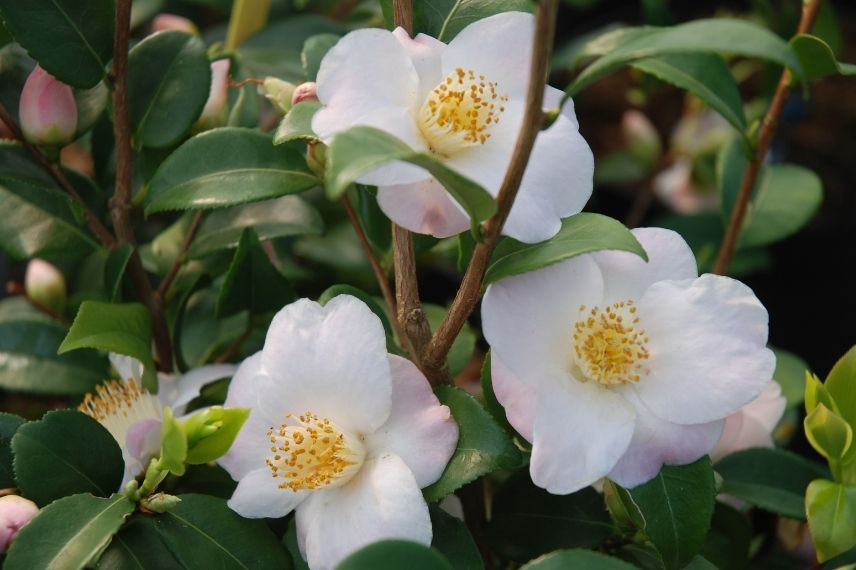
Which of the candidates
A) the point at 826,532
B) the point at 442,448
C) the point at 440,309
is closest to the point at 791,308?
the point at 440,309

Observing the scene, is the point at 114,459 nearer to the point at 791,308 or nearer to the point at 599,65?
the point at 599,65

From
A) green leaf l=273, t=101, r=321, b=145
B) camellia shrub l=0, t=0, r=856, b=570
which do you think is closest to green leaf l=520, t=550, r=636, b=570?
camellia shrub l=0, t=0, r=856, b=570

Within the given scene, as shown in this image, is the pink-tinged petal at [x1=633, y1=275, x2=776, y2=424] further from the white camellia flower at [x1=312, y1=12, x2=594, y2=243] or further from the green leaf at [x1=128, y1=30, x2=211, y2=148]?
the green leaf at [x1=128, y1=30, x2=211, y2=148]

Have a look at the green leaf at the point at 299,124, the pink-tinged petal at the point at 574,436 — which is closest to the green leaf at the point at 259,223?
the green leaf at the point at 299,124

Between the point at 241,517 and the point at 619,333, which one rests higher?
the point at 619,333

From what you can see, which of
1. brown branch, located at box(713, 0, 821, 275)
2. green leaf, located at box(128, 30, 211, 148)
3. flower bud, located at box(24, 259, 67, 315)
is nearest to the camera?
green leaf, located at box(128, 30, 211, 148)

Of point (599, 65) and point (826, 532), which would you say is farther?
point (826, 532)

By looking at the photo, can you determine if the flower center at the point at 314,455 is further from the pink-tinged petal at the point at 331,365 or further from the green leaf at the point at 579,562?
the green leaf at the point at 579,562
